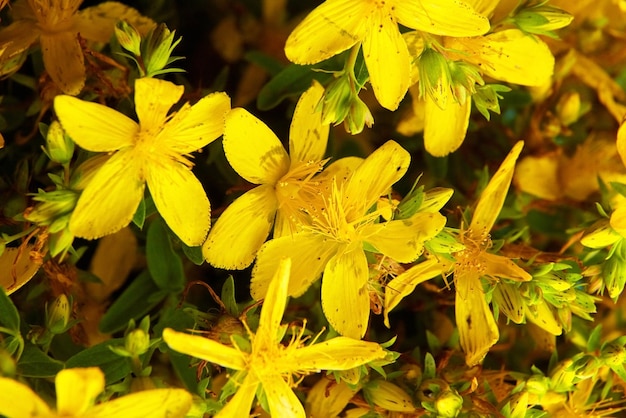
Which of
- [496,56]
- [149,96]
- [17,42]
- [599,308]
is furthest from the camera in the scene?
[599,308]

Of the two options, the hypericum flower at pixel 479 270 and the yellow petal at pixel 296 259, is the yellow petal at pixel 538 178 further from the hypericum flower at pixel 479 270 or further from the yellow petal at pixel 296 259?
the yellow petal at pixel 296 259

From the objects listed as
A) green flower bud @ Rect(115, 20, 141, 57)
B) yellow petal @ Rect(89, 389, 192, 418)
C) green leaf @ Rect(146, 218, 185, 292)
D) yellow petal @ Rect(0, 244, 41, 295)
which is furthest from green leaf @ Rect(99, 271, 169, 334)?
green flower bud @ Rect(115, 20, 141, 57)

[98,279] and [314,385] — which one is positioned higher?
[98,279]

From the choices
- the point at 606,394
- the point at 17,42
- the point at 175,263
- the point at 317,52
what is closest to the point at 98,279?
the point at 175,263

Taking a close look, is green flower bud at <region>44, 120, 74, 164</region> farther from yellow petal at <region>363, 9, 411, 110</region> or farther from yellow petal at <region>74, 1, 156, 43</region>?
yellow petal at <region>363, 9, 411, 110</region>

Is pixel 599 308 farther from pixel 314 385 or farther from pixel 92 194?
pixel 92 194

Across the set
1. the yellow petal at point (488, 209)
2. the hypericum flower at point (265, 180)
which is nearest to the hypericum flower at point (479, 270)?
the yellow petal at point (488, 209)
